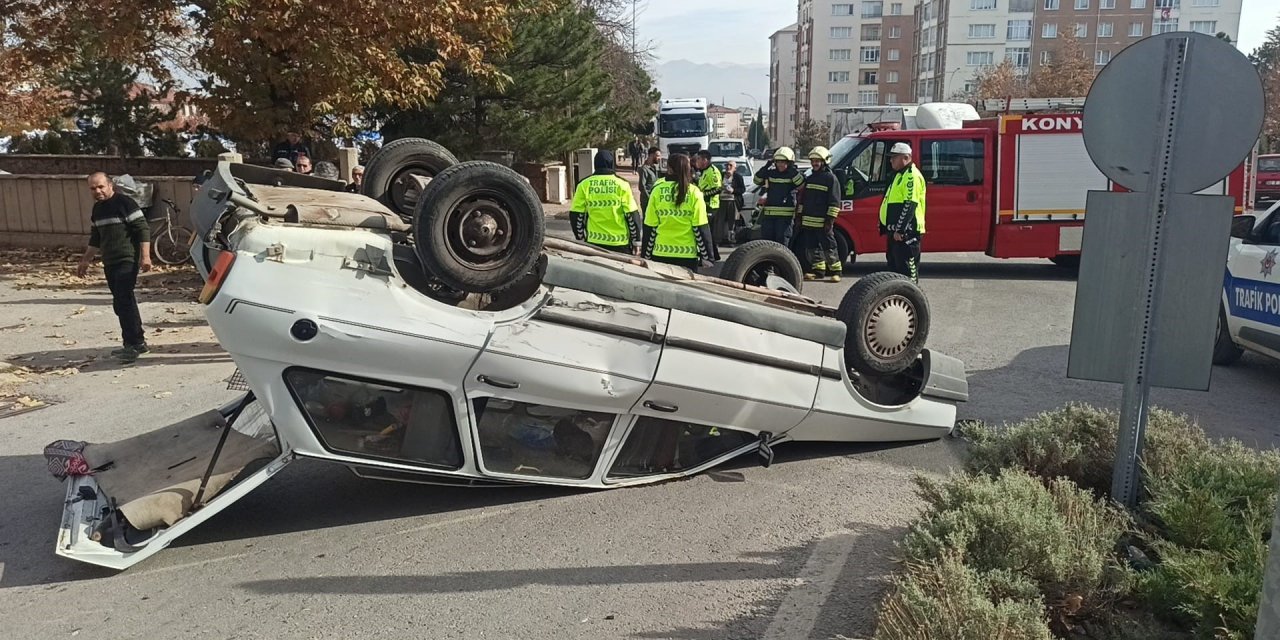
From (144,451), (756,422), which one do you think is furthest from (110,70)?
(756,422)

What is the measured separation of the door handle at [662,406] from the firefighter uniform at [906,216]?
16.0ft

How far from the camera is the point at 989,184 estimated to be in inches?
503

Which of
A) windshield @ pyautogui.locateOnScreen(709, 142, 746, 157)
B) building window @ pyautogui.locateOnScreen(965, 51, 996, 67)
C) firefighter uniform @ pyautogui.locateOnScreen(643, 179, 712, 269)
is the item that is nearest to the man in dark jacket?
firefighter uniform @ pyautogui.locateOnScreen(643, 179, 712, 269)

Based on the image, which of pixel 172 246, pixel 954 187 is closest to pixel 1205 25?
pixel 954 187

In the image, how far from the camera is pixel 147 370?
7.82m

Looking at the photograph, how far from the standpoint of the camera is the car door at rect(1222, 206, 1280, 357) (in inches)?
278

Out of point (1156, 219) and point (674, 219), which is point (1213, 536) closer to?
point (1156, 219)

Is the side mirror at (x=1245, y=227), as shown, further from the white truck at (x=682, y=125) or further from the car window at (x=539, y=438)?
the white truck at (x=682, y=125)

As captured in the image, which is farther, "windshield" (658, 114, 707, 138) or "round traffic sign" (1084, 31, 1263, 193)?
"windshield" (658, 114, 707, 138)

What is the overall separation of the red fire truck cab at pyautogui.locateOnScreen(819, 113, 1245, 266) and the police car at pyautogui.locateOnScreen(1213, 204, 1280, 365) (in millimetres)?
4818

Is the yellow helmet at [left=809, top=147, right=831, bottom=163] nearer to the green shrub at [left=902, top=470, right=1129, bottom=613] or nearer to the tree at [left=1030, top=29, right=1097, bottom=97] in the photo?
the green shrub at [left=902, top=470, right=1129, bottom=613]

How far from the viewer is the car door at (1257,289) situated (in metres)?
7.07

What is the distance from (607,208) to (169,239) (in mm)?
8496

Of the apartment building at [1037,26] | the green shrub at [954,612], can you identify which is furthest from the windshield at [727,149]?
the apartment building at [1037,26]
